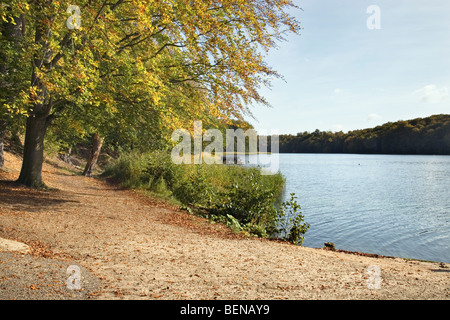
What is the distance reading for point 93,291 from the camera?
433cm

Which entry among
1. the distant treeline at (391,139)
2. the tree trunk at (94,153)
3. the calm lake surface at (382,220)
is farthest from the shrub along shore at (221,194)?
the distant treeline at (391,139)

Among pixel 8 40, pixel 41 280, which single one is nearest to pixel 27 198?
pixel 8 40

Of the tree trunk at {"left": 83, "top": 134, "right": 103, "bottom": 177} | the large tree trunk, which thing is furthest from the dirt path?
the tree trunk at {"left": 83, "top": 134, "right": 103, "bottom": 177}

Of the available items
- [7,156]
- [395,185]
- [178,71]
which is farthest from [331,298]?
[395,185]

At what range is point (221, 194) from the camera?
1299cm

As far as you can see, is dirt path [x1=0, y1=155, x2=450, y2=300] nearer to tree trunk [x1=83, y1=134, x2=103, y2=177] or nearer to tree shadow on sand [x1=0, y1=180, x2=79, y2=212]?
tree shadow on sand [x1=0, y1=180, x2=79, y2=212]

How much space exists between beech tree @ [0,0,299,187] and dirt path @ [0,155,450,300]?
122 inches

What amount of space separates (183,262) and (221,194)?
23.2ft

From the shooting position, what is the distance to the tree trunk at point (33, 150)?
11938 mm

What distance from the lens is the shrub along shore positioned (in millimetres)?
10984

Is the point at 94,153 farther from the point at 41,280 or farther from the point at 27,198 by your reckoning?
the point at 41,280

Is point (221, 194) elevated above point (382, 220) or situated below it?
above

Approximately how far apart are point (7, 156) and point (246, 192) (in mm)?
16060

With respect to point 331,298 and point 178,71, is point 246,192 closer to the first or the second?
point 178,71
